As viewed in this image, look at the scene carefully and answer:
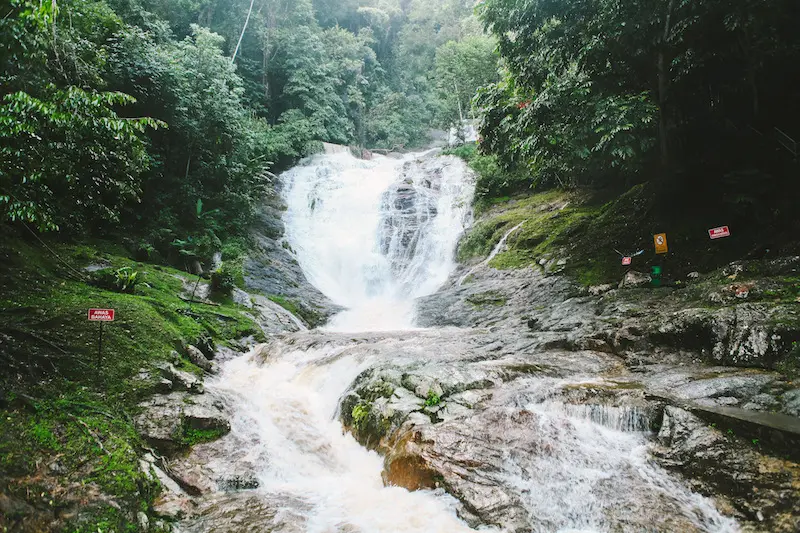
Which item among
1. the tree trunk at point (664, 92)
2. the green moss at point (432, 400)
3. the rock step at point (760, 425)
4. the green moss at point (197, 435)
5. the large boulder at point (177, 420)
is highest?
the tree trunk at point (664, 92)

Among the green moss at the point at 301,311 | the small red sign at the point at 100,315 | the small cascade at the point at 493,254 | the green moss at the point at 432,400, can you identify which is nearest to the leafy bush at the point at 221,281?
the green moss at the point at 301,311

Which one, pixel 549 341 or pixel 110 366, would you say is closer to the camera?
pixel 110 366

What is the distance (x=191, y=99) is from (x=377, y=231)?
861 cm

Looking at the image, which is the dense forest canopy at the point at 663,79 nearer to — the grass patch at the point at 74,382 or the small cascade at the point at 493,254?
the small cascade at the point at 493,254

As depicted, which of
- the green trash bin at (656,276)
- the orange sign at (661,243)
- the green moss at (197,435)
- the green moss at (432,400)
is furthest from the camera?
the orange sign at (661,243)

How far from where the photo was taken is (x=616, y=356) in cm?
652

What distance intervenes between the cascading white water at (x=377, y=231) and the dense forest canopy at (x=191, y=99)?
2813 millimetres

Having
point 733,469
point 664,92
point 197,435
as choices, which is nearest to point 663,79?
point 664,92

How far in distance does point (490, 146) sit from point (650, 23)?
514 centimetres

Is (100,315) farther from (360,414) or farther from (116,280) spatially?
(116,280)

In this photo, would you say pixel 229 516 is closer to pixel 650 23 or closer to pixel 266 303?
pixel 266 303

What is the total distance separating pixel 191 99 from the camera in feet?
45.2

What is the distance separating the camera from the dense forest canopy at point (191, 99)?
18.7ft

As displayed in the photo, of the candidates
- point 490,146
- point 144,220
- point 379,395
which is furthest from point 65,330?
point 490,146
